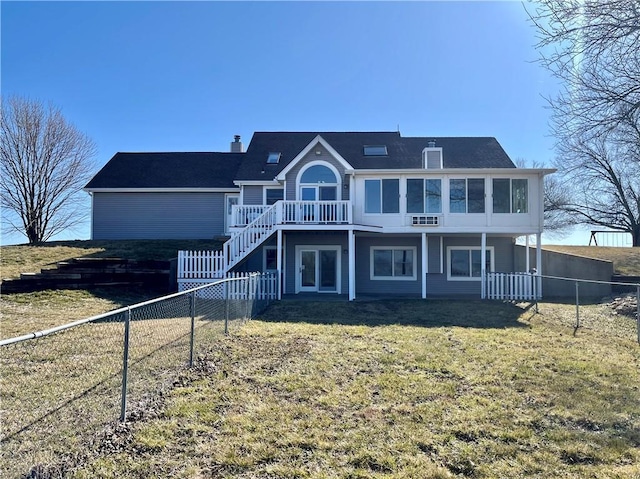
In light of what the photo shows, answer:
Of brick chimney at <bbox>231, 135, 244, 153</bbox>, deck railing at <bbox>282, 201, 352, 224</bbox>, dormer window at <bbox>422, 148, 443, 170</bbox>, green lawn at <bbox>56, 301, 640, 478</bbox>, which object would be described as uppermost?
brick chimney at <bbox>231, 135, 244, 153</bbox>

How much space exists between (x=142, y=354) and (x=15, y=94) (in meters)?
28.3

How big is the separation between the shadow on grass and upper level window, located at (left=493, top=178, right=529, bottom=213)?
395cm

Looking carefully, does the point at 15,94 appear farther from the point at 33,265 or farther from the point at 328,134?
the point at 328,134

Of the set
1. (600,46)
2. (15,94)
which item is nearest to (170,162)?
(15,94)

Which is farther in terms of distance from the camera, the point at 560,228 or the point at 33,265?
the point at 560,228

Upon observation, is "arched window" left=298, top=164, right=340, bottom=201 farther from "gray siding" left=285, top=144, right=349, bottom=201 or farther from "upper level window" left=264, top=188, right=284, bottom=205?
"upper level window" left=264, top=188, right=284, bottom=205

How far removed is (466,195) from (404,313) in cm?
640

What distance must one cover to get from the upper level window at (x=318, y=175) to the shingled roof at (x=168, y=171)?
6.06 m

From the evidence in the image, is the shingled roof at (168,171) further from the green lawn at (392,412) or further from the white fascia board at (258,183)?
the green lawn at (392,412)

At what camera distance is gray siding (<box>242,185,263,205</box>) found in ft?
57.0

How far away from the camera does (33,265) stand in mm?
15867

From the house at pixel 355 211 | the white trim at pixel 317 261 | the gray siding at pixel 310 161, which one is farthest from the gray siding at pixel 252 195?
the white trim at pixel 317 261

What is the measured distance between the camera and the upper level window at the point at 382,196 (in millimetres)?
15477

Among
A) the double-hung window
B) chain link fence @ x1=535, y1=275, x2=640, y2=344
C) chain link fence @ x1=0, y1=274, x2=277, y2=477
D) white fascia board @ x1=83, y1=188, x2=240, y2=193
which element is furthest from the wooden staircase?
chain link fence @ x1=535, y1=275, x2=640, y2=344
